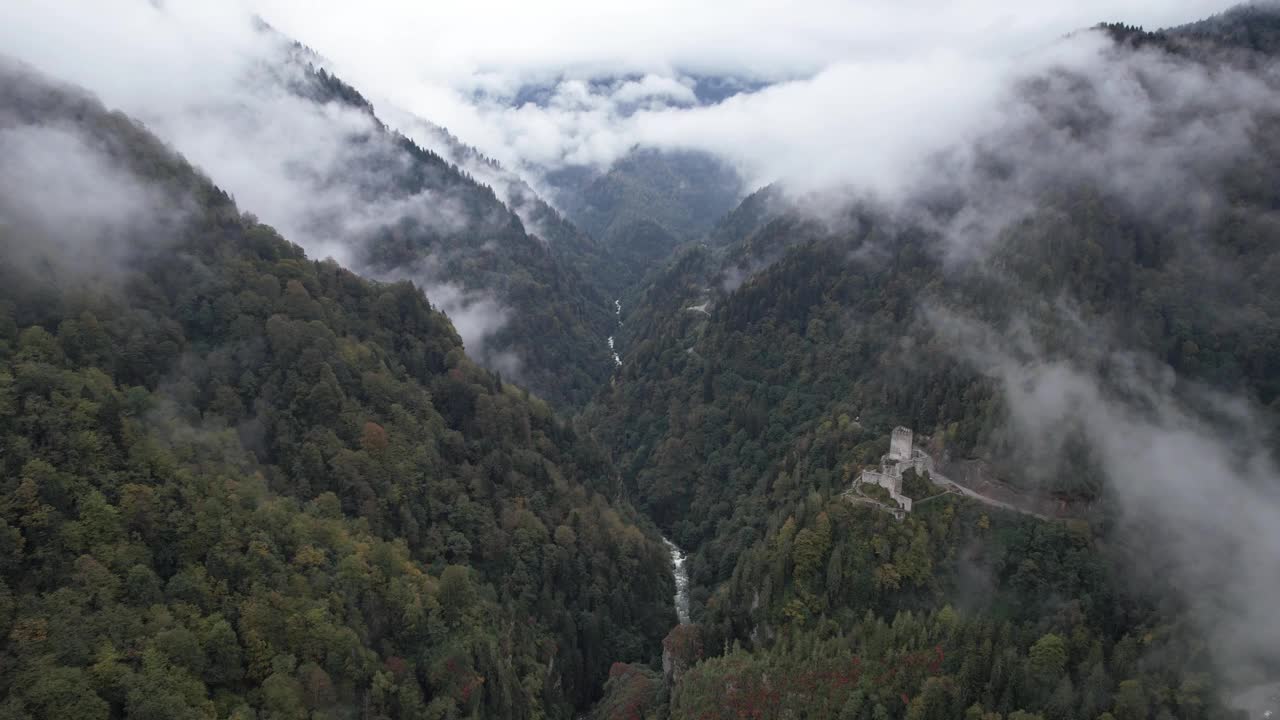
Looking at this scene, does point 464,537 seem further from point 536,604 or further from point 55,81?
point 55,81

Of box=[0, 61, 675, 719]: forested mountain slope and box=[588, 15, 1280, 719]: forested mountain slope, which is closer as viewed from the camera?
box=[0, 61, 675, 719]: forested mountain slope

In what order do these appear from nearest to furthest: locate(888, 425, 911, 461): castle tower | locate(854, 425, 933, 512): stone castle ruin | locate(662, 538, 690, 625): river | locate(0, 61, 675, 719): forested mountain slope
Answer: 1. locate(0, 61, 675, 719): forested mountain slope
2. locate(854, 425, 933, 512): stone castle ruin
3. locate(888, 425, 911, 461): castle tower
4. locate(662, 538, 690, 625): river

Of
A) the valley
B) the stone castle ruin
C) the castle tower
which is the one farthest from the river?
the castle tower

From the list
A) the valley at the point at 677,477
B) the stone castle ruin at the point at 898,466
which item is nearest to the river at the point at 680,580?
the valley at the point at 677,477

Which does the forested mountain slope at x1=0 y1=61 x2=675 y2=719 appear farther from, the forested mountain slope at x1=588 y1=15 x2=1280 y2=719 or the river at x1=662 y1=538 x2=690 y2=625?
the forested mountain slope at x1=588 y1=15 x2=1280 y2=719

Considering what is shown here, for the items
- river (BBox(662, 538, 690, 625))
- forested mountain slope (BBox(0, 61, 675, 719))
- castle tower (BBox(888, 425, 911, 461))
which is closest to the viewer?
forested mountain slope (BBox(0, 61, 675, 719))

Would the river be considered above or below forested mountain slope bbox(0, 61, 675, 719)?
below

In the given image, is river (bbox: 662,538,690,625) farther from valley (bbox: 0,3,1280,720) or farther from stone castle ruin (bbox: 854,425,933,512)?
stone castle ruin (bbox: 854,425,933,512)

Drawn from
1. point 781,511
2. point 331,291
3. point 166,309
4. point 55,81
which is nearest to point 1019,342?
point 781,511
